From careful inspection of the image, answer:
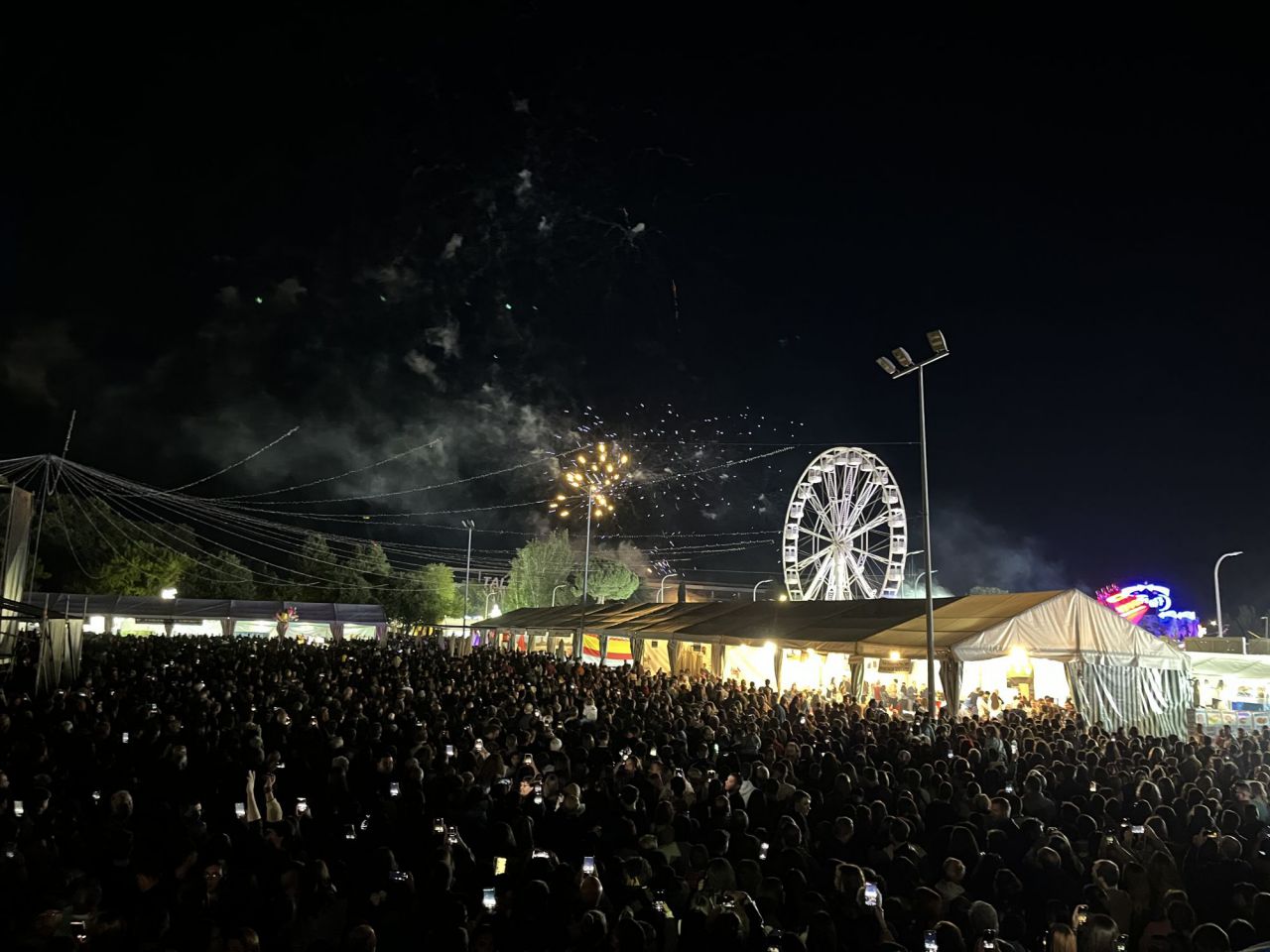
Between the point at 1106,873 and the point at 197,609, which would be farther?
the point at 197,609

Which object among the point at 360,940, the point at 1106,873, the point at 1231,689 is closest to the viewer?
the point at 360,940

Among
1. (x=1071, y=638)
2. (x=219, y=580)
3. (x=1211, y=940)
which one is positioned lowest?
(x=1211, y=940)

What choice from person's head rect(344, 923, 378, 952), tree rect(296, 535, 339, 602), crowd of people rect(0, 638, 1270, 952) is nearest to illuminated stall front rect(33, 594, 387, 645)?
tree rect(296, 535, 339, 602)

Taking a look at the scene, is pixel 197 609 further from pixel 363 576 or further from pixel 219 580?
pixel 363 576

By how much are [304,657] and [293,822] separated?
81.8 feet

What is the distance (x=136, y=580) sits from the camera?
74125 millimetres

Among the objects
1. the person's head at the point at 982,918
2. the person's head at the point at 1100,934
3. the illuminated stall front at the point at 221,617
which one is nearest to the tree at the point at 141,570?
the illuminated stall front at the point at 221,617

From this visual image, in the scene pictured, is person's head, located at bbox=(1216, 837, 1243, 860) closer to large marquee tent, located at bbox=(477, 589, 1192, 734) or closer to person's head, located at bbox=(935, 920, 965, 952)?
person's head, located at bbox=(935, 920, 965, 952)

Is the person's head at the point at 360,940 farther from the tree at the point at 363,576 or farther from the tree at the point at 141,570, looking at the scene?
the tree at the point at 363,576

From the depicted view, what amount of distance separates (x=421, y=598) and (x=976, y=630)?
7575cm

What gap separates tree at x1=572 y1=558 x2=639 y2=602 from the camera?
9706 centimetres

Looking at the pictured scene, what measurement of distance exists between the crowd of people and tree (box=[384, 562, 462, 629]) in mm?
74645

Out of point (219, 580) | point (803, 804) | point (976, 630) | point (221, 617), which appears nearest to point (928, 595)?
point (976, 630)

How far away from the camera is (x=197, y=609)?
57.5 meters
